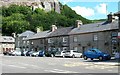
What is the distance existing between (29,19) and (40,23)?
429 inches

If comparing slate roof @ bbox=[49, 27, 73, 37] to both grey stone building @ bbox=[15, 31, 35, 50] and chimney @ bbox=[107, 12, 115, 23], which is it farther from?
grey stone building @ bbox=[15, 31, 35, 50]

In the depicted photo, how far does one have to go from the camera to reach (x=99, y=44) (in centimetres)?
5697

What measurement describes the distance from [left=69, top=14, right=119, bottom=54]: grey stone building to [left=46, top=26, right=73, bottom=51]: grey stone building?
2136mm

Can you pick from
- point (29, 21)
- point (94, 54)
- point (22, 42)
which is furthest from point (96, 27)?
point (29, 21)

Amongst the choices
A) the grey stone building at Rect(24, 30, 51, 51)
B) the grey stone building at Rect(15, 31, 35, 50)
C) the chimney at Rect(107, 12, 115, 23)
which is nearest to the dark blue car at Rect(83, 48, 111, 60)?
the chimney at Rect(107, 12, 115, 23)

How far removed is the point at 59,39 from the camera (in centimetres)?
6956

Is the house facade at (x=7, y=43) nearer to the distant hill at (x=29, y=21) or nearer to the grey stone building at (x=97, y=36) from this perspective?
the distant hill at (x=29, y=21)

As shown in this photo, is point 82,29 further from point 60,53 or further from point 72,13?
point 72,13

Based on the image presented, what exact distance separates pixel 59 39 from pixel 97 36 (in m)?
13.8

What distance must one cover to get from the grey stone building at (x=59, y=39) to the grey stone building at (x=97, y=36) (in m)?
2.14

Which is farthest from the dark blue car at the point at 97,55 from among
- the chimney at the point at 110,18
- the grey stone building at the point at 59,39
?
the grey stone building at the point at 59,39

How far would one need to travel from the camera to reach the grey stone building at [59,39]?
6766cm

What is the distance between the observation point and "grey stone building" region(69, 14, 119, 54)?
177ft

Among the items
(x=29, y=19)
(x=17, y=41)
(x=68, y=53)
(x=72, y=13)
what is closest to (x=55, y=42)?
(x=68, y=53)
